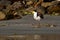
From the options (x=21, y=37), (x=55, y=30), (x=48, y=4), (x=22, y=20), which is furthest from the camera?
(x=48, y=4)

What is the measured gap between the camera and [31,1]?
1761 cm

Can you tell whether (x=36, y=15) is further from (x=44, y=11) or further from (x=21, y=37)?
(x=21, y=37)

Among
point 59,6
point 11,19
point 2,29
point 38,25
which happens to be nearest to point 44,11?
point 59,6

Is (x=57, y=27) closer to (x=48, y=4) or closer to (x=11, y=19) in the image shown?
(x=11, y=19)

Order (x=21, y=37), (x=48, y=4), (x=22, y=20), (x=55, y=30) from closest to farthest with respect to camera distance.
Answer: (x=21, y=37) < (x=55, y=30) < (x=22, y=20) < (x=48, y=4)

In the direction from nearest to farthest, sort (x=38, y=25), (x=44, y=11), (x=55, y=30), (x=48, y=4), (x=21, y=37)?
(x=21, y=37), (x=55, y=30), (x=38, y=25), (x=44, y=11), (x=48, y=4)

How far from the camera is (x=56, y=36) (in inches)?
418

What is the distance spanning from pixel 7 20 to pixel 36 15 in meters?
1.44

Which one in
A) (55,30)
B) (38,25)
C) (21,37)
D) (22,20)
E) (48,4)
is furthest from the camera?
(48,4)

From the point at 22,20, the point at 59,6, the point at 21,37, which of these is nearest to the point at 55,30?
the point at 21,37

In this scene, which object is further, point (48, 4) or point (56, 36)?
point (48, 4)

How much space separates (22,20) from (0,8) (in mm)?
2955

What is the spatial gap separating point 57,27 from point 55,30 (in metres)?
0.59

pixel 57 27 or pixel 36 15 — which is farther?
pixel 36 15
